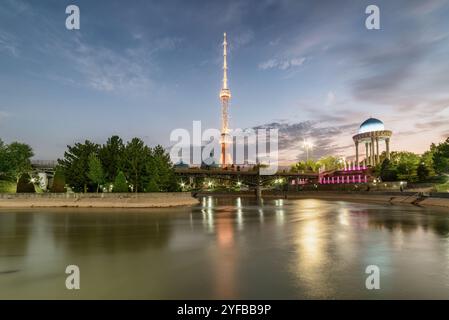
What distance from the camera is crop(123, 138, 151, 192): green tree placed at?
69.9 meters

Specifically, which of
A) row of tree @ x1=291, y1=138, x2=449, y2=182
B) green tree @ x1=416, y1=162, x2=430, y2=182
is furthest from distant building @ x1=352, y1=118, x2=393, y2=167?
green tree @ x1=416, y1=162, x2=430, y2=182

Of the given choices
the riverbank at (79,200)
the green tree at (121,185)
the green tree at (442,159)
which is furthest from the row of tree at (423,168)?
the green tree at (121,185)

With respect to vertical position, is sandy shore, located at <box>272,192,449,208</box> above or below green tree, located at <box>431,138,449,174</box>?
below

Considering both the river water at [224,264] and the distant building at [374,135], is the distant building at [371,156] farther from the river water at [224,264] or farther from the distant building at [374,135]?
the river water at [224,264]

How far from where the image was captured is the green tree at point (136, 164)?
6988 cm

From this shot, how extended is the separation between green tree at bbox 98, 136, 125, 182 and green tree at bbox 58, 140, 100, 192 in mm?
2933

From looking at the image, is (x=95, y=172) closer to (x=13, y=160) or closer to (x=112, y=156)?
(x=112, y=156)

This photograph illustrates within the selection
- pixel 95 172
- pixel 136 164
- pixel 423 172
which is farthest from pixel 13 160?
pixel 423 172

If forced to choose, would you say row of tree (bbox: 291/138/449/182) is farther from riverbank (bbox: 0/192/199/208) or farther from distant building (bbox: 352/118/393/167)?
riverbank (bbox: 0/192/199/208)

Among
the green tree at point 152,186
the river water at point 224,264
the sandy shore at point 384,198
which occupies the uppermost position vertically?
the green tree at point 152,186

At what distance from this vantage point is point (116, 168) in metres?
74.9

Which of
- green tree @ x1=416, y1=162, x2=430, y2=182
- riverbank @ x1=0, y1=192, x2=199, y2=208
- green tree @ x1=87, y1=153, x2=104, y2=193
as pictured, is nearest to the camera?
riverbank @ x1=0, y1=192, x2=199, y2=208

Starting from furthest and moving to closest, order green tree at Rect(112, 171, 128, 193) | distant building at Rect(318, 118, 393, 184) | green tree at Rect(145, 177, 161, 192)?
distant building at Rect(318, 118, 393, 184), green tree at Rect(145, 177, 161, 192), green tree at Rect(112, 171, 128, 193)
